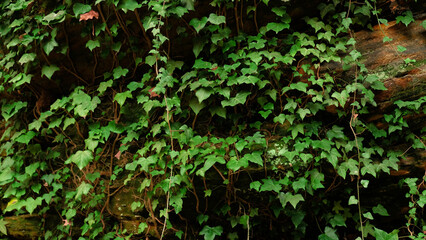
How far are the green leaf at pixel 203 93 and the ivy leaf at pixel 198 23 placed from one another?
1.88ft

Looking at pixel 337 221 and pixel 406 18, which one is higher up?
pixel 406 18

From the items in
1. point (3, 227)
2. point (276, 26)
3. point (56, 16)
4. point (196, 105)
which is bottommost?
point (3, 227)

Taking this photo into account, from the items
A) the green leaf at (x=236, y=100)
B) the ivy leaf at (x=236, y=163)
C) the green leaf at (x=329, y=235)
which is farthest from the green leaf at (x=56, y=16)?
the green leaf at (x=329, y=235)

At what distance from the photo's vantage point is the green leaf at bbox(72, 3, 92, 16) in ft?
8.95

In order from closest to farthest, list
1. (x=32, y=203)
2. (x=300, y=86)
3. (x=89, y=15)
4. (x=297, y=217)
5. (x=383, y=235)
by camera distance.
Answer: (x=383, y=235) → (x=297, y=217) → (x=300, y=86) → (x=89, y=15) → (x=32, y=203)

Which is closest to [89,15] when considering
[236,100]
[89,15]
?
[89,15]

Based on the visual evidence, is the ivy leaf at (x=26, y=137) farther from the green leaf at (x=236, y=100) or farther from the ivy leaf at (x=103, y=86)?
the green leaf at (x=236, y=100)

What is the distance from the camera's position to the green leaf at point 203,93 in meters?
2.50

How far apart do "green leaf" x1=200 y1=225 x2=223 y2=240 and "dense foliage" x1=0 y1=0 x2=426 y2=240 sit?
1cm

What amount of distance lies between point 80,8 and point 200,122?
1.63 metres

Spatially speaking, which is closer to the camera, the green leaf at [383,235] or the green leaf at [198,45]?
the green leaf at [383,235]

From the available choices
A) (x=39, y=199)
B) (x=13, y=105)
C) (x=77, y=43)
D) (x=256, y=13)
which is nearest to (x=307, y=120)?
(x=256, y=13)

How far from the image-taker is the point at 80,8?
9.00 ft

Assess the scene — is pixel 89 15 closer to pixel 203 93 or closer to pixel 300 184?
pixel 203 93
